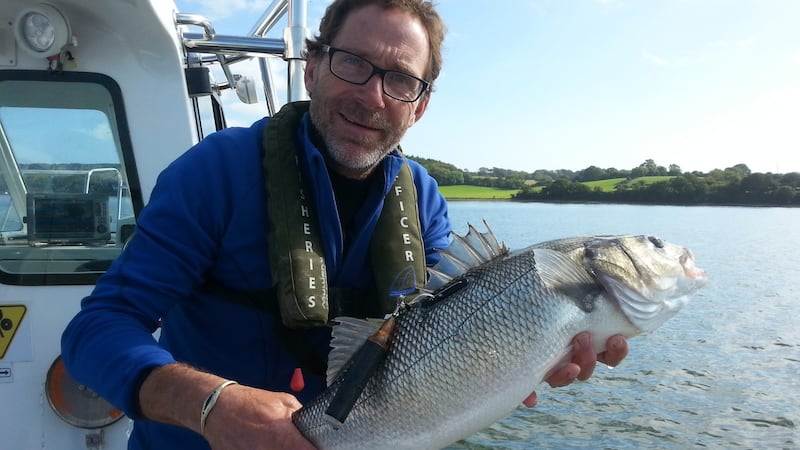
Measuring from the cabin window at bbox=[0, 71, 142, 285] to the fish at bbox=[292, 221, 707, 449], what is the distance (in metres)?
2.24

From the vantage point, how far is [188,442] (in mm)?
2615

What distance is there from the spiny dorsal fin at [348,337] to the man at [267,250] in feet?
0.76

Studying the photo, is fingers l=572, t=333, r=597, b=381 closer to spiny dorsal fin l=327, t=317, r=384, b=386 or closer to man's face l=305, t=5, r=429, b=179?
spiny dorsal fin l=327, t=317, r=384, b=386

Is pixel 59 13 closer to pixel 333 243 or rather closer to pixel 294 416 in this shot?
pixel 333 243

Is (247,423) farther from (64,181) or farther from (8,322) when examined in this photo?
(64,181)

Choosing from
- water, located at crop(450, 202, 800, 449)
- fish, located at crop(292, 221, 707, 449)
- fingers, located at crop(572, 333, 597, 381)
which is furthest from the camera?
water, located at crop(450, 202, 800, 449)

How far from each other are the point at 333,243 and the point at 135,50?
6.63 ft

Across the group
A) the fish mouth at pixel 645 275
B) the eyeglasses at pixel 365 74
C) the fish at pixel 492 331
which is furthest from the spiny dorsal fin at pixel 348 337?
the eyeglasses at pixel 365 74

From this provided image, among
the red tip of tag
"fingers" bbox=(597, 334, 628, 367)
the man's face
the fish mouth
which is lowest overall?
the red tip of tag

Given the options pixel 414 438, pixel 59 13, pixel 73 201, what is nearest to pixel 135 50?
pixel 59 13

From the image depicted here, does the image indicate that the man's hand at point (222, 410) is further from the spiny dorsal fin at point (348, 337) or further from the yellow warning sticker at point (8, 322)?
the yellow warning sticker at point (8, 322)

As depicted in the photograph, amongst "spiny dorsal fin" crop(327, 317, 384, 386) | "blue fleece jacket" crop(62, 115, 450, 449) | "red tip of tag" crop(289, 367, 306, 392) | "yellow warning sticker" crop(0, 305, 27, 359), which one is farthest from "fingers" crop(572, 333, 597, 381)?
"yellow warning sticker" crop(0, 305, 27, 359)

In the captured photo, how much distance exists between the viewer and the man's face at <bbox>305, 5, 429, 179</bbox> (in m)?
2.75

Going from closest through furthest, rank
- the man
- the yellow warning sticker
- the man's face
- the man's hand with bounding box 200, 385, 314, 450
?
the man's hand with bounding box 200, 385, 314, 450, the man, the man's face, the yellow warning sticker
